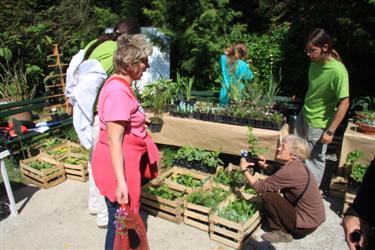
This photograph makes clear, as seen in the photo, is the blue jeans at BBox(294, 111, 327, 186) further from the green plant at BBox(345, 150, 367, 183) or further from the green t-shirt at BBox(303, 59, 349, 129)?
the green plant at BBox(345, 150, 367, 183)

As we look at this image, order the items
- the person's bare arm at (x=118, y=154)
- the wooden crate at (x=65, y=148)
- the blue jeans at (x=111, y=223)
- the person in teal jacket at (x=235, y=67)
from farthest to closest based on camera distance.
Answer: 1. the wooden crate at (x=65, y=148)
2. the person in teal jacket at (x=235, y=67)
3. the blue jeans at (x=111, y=223)
4. the person's bare arm at (x=118, y=154)

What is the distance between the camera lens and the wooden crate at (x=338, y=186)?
384cm

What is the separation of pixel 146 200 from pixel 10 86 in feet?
15.3

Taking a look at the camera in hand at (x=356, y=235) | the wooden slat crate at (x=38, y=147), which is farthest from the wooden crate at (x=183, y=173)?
the camera in hand at (x=356, y=235)

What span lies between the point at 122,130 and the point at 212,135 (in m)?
2.30

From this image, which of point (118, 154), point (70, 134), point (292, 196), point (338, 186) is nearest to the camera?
point (118, 154)

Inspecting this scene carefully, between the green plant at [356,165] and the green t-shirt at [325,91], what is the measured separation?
1.43 ft

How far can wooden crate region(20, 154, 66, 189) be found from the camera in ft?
14.2

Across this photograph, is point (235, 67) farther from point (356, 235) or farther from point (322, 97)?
point (356, 235)

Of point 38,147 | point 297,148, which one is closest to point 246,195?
point 297,148

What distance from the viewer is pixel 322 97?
11.5 feet

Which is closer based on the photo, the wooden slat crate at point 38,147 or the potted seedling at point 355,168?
the potted seedling at point 355,168

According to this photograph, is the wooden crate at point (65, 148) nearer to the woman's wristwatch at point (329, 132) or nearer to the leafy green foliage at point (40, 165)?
the leafy green foliage at point (40, 165)

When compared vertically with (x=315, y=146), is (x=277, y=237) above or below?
below
